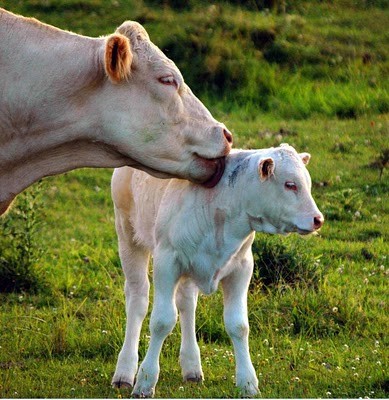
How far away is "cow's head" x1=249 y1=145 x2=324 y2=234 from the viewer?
23.3ft

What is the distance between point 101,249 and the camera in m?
11.7

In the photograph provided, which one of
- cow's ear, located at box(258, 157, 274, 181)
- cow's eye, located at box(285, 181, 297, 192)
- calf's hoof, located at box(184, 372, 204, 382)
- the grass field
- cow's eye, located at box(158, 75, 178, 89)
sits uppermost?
cow's eye, located at box(158, 75, 178, 89)

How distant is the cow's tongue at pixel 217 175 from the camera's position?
297 inches

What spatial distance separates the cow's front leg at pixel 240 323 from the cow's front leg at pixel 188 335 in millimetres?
469

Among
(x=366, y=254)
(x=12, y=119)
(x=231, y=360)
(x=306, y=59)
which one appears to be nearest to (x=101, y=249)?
(x=366, y=254)

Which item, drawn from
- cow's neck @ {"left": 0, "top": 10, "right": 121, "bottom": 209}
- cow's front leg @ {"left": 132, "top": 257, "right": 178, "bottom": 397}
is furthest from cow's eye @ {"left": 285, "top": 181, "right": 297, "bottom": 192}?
cow's neck @ {"left": 0, "top": 10, "right": 121, "bottom": 209}

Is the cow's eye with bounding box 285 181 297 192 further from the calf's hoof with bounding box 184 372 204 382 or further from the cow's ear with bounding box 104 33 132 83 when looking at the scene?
the calf's hoof with bounding box 184 372 204 382

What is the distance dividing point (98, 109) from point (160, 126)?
0.40 m

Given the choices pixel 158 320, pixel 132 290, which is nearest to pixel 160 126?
pixel 158 320

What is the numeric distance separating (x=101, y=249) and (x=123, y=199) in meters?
3.32

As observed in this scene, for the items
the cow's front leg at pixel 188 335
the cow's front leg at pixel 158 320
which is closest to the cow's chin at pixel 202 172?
the cow's front leg at pixel 158 320

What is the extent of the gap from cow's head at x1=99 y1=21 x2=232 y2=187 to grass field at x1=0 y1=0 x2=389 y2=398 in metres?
1.46

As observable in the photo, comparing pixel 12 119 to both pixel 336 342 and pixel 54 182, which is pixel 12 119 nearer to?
pixel 336 342

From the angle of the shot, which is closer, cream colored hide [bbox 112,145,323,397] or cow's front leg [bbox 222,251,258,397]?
cream colored hide [bbox 112,145,323,397]
